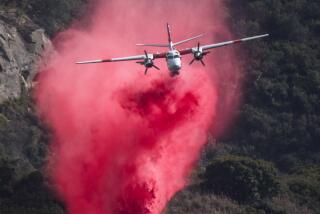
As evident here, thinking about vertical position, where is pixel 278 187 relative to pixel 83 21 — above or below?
below

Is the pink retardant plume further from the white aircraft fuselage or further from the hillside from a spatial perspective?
the white aircraft fuselage

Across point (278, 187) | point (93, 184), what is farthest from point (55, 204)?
point (278, 187)

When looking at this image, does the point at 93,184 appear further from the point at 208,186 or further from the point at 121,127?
the point at 208,186

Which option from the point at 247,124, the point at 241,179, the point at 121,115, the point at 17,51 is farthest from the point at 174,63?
the point at 247,124

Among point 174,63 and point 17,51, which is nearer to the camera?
point 174,63

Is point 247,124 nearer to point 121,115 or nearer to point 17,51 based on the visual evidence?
point 17,51

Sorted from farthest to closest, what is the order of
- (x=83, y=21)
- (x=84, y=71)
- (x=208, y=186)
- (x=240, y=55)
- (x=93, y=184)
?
A: (x=240, y=55) < (x=83, y=21) < (x=84, y=71) < (x=208, y=186) < (x=93, y=184)
